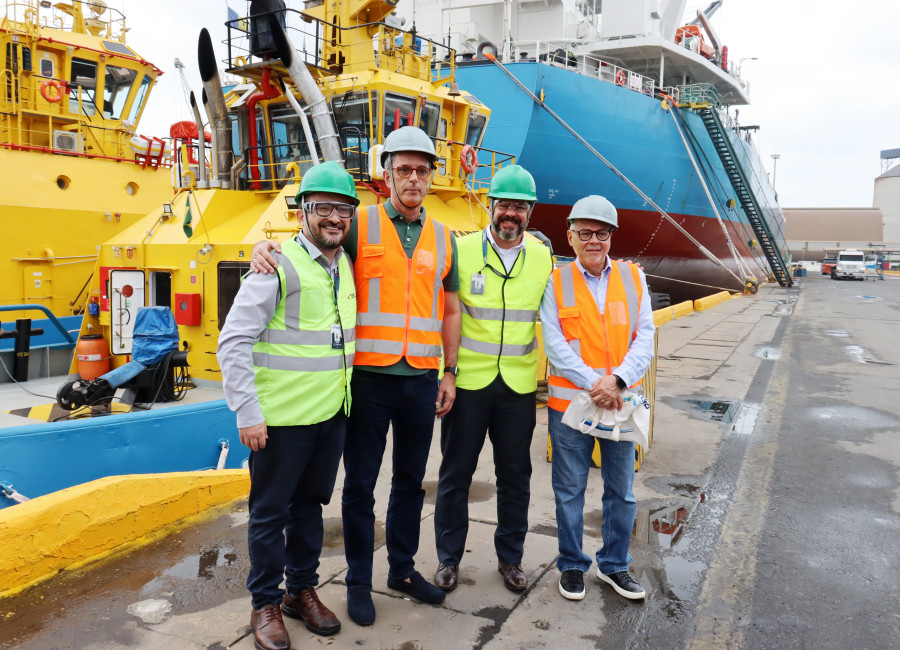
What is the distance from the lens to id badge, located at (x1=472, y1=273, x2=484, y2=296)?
3322 millimetres

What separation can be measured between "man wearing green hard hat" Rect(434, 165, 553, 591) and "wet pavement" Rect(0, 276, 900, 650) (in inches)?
11.2

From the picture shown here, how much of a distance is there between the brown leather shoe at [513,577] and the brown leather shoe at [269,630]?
109 cm

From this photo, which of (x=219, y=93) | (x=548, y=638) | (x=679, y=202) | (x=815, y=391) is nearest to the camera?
(x=548, y=638)

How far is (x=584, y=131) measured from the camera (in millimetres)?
18891

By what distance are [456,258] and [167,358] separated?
163 inches

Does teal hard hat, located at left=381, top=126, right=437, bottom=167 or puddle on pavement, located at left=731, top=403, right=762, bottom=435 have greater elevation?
teal hard hat, located at left=381, top=126, right=437, bottom=167

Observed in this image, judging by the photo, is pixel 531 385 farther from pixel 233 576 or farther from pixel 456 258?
pixel 233 576

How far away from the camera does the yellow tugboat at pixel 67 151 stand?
1105cm

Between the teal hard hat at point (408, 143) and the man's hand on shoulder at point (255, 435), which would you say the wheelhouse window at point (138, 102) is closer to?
the teal hard hat at point (408, 143)

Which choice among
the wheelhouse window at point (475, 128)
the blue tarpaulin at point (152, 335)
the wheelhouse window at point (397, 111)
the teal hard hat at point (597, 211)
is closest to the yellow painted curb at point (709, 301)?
the wheelhouse window at point (475, 128)

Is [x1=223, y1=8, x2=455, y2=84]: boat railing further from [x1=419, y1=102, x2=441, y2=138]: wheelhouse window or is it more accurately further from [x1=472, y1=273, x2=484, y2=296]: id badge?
[x1=472, y1=273, x2=484, y2=296]: id badge

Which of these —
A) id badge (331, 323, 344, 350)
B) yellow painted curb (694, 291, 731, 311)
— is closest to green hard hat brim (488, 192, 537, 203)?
id badge (331, 323, 344, 350)

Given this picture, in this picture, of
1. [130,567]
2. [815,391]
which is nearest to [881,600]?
[130,567]

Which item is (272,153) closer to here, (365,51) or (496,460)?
(365,51)
